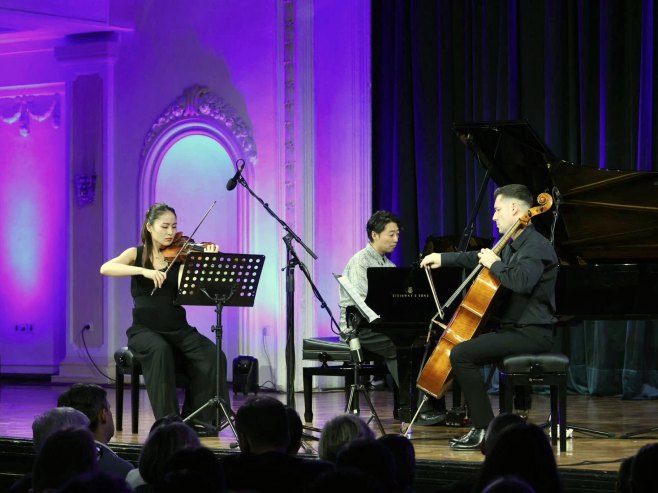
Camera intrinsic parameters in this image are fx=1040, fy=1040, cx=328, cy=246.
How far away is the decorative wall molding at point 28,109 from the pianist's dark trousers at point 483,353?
630cm

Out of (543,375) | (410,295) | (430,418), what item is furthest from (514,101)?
(543,375)

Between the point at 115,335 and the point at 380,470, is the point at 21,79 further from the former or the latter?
the point at 380,470

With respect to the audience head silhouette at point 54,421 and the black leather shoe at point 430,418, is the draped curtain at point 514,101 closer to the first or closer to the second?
the black leather shoe at point 430,418

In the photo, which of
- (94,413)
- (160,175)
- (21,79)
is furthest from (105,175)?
(94,413)

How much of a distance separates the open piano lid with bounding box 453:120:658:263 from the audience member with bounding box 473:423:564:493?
340 cm

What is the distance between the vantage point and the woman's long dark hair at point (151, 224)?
6.33 meters

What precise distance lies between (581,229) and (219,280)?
218 cm

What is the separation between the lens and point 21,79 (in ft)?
34.9

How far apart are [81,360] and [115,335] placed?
43 cm

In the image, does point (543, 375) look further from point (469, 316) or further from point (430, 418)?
point (430, 418)

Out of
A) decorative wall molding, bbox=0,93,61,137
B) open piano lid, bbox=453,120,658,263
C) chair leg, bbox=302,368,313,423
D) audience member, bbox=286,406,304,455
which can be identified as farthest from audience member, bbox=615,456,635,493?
decorative wall molding, bbox=0,93,61,137

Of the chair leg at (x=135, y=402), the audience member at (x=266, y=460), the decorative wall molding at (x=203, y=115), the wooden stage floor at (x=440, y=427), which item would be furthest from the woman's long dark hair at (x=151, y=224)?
the decorative wall molding at (x=203, y=115)

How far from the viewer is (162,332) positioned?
254 inches

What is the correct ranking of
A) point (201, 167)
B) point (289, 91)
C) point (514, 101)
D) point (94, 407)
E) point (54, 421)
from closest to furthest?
point (54, 421)
point (94, 407)
point (514, 101)
point (289, 91)
point (201, 167)
